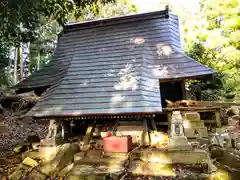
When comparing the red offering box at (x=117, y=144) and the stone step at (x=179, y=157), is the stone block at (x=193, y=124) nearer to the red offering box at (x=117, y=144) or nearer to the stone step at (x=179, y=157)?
the stone step at (x=179, y=157)

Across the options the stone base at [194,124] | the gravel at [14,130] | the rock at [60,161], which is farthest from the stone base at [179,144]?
the gravel at [14,130]

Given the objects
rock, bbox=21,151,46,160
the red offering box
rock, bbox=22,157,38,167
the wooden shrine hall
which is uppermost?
the wooden shrine hall

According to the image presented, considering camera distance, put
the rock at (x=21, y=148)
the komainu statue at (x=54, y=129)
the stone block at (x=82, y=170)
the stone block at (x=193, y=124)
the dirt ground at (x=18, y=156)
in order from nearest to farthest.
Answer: the dirt ground at (x=18, y=156) → the stone block at (x=82, y=170) → the komainu statue at (x=54, y=129) → the stone block at (x=193, y=124) → the rock at (x=21, y=148)

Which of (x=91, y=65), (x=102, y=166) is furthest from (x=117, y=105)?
(x=91, y=65)

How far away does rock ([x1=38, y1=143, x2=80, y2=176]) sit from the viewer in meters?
6.12

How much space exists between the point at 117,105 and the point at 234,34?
30.6ft

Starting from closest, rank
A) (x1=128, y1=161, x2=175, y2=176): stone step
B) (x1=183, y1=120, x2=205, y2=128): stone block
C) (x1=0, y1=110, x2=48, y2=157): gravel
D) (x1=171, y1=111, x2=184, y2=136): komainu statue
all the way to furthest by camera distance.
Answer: (x1=128, y1=161, x2=175, y2=176): stone step, (x1=171, y1=111, x2=184, y2=136): komainu statue, (x1=183, y1=120, x2=205, y2=128): stone block, (x1=0, y1=110, x2=48, y2=157): gravel

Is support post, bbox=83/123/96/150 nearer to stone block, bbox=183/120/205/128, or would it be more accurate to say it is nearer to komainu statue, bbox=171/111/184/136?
komainu statue, bbox=171/111/184/136

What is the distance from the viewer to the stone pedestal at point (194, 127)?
23.5 feet

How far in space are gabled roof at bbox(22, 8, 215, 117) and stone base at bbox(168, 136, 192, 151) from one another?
0.98 m

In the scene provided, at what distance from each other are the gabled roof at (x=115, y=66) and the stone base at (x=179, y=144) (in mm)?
977

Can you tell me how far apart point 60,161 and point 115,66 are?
3.94 meters

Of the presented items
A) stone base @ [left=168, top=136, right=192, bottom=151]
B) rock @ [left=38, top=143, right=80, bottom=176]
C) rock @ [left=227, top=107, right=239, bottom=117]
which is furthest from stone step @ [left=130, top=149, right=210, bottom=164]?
rock @ [left=227, top=107, right=239, bottom=117]

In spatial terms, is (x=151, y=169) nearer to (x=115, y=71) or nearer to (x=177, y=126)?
(x=177, y=126)
